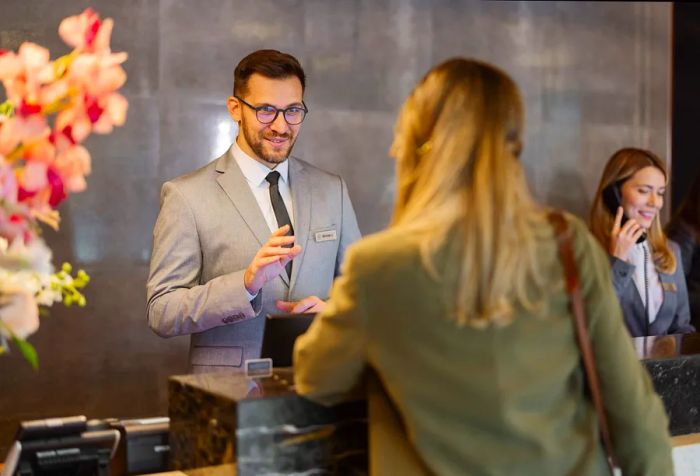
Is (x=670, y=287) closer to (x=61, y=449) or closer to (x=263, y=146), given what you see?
(x=263, y=146)

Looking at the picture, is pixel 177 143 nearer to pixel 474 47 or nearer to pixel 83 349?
pixel 83 349

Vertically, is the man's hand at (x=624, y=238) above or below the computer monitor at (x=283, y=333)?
above

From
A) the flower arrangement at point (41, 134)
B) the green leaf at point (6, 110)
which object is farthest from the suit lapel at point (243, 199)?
the flower arrangement at point (41, 134)

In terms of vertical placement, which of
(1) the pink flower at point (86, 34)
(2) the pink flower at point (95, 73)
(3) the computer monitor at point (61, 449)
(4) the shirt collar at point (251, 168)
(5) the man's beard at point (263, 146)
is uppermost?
(1) the pink flower at point (86, 34)

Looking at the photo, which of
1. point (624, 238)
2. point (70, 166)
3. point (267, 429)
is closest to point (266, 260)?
point (267, 429)

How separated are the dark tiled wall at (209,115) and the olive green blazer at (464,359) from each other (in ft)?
9.70

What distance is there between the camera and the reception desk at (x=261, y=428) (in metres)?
1.94

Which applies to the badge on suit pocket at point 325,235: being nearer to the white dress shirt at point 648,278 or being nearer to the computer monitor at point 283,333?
the computer monitor at point 283,333

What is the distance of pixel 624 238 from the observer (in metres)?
4.05

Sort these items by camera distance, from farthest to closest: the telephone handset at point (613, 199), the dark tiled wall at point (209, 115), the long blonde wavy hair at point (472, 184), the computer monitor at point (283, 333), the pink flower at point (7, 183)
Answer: the dark tiled wall at point (209, 115) < the telephone handset at point (613, 199) < the computer monitor at point (283, 333) < the long blonde wavy hair at point (472, 184) < the pink flower at point (7, 183)

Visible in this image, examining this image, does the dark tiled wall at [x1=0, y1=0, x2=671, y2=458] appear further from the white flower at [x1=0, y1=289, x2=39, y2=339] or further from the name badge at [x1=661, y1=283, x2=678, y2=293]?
the white flower at [x1=0, y1=289, x2=39, y2=339]

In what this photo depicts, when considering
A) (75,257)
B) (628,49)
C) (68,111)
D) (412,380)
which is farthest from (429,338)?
(628,49)

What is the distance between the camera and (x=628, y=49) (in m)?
5.96

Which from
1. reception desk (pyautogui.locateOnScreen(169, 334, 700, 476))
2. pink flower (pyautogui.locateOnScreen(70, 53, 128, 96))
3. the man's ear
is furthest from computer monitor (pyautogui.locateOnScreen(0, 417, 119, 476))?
the man's ear
